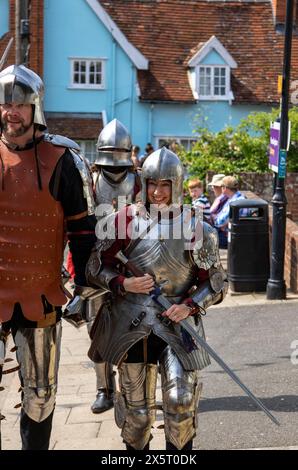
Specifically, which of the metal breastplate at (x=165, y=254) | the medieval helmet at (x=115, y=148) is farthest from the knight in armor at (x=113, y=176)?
the metal breastplate at (x=165, y=254)

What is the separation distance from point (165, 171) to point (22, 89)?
829mm

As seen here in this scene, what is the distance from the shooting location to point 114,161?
7.01 m

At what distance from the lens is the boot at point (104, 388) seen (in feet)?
21.8

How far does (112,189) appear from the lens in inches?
275

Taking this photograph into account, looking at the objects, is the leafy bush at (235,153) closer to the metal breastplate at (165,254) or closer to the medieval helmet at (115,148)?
the medieval helmet at (115,148)

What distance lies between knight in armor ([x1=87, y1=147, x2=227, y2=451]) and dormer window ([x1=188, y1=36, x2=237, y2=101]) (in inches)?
1022

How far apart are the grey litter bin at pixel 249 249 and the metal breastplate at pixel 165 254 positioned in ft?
20.8

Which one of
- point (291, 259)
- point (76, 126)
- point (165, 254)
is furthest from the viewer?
point (76, 126)

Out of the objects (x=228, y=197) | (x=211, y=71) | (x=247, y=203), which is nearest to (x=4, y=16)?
(x=211, y=71)

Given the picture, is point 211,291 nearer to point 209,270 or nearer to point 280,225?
point 209,270

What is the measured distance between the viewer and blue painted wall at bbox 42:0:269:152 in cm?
3030

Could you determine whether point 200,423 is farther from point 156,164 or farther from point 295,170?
point 295,170

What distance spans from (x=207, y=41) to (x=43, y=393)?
27.7 metres
